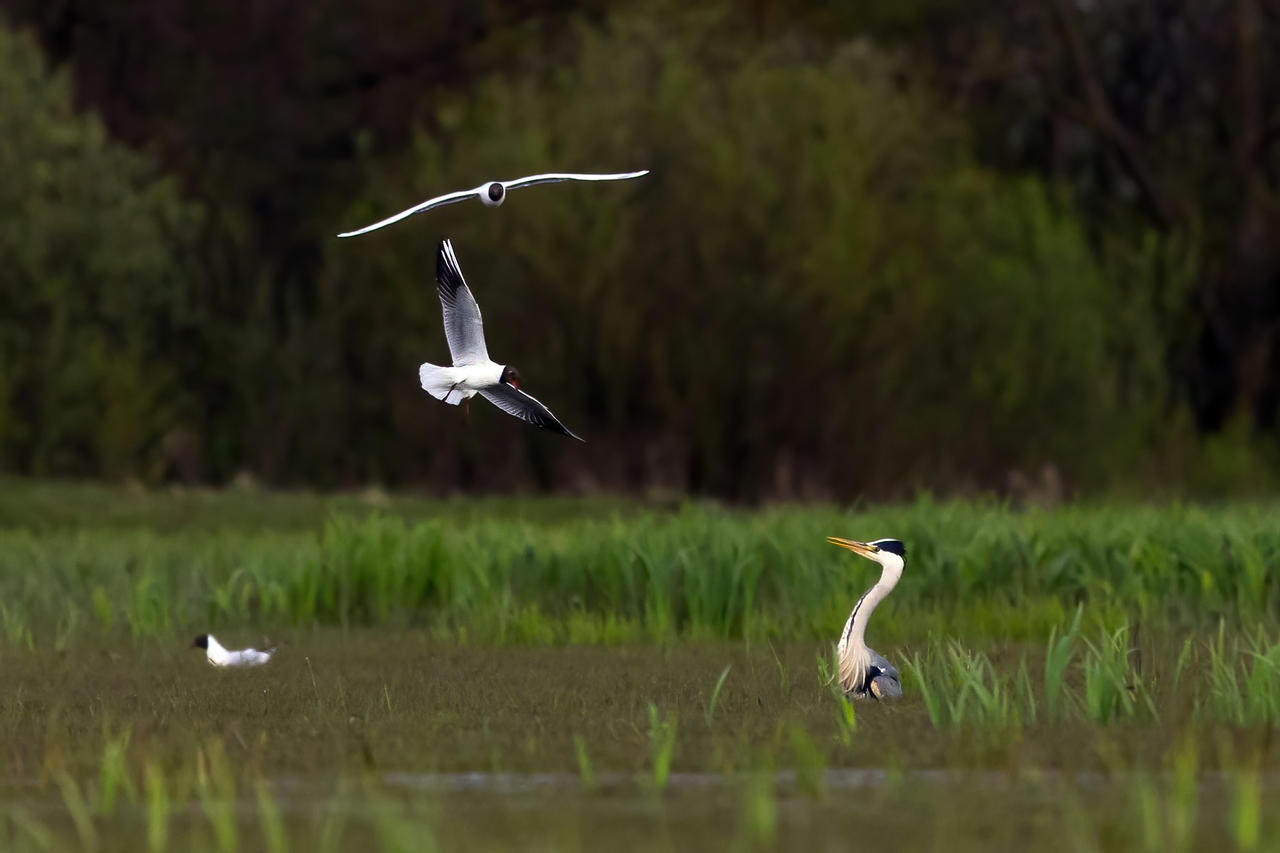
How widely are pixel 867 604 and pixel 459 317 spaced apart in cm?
199

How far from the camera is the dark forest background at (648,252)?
2053cm

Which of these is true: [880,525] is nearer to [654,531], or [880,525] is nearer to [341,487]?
[654,531]

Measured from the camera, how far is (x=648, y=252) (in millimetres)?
20578

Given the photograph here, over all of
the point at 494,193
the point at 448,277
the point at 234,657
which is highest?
the point at 494,193

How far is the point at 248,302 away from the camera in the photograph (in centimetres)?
2519

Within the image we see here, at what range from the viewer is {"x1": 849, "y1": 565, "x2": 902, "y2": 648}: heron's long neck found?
853cm

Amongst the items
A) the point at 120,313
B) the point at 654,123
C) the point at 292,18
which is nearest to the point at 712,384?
the point at 654,123

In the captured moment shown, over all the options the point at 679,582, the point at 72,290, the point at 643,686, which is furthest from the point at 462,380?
the point at 72,290

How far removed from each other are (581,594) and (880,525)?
77.1 inches

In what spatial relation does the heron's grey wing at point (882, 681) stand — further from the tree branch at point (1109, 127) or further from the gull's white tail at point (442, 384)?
the tree branch at point (1109, 127)

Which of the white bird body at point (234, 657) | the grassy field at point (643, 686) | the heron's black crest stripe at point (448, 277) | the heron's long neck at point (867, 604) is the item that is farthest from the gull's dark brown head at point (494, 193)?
the white bird body at point (234, 657)

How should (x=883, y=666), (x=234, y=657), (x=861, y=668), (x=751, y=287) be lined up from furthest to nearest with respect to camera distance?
(x=751, y=287) < (x=234, y=657) < (x=883, y=666) < (x=861, y=668)

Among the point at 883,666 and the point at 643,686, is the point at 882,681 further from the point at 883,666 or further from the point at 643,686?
the point at 643,686

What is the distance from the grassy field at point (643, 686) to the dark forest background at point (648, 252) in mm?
3558
